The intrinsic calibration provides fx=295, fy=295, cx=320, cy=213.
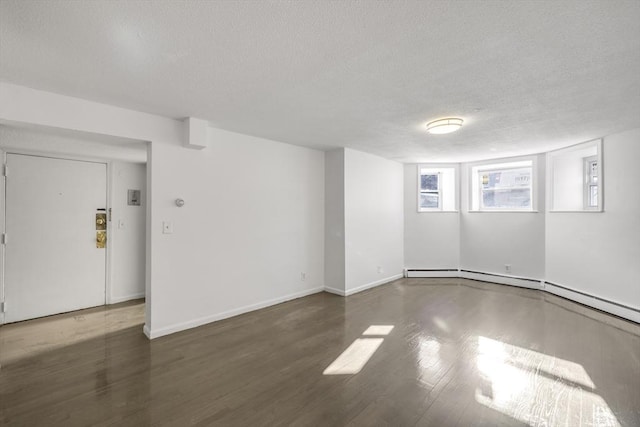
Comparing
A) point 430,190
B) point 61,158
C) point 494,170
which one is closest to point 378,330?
point 430,190

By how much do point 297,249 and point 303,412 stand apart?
109 inches

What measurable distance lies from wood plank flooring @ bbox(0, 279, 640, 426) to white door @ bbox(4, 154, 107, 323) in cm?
32

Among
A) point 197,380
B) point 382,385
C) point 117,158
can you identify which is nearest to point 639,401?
point 382,385

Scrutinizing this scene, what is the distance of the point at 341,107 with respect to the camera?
2928 millimetres

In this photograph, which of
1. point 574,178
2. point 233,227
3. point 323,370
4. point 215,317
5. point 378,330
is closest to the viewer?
point 323,370

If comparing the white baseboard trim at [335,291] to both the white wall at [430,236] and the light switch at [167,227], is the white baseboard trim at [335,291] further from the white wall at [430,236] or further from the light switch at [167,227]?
the light switch at [167,227]

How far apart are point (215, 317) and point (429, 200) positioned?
470cm

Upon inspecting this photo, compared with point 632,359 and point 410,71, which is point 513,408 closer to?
point 632,359

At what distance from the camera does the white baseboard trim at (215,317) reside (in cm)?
320

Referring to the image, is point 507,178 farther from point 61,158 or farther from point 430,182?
point 61,158

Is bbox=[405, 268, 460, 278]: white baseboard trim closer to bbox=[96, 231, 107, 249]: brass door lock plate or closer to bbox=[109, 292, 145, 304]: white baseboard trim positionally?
bbox=[109, 292, 145, 304]: white baseboard trim

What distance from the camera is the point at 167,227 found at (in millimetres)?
3283

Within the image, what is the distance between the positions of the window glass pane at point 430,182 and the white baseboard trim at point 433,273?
1.70 metres

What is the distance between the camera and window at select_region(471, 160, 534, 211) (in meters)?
5.41
